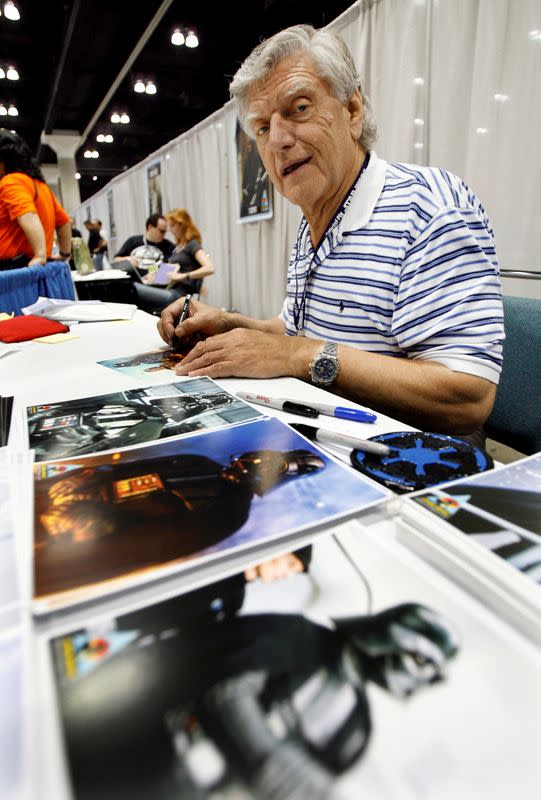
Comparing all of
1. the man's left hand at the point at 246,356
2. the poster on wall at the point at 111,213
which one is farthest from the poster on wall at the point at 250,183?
the poster on wall at the point at 111,213

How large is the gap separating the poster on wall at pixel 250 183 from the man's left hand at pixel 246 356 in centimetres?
386

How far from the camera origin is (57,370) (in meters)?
0.89

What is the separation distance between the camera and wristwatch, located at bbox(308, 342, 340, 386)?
2.58 feet

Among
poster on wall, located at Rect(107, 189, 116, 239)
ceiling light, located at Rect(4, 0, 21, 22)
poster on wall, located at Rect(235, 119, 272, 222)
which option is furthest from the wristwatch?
poster on wall, located at Rect(107, 189, 116, 239)

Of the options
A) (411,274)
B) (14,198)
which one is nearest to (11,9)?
(14,198)

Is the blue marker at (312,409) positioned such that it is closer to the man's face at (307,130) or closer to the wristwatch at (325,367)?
the wristwatch at (325,367)

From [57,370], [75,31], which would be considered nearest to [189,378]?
[57,370]

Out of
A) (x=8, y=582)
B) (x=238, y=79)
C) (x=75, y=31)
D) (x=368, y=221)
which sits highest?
(x=75, y=31)

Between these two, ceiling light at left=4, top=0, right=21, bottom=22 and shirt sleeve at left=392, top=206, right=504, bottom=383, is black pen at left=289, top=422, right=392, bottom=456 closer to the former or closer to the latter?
shirt sleeve at left=392, top=206, right=504, bottom=383

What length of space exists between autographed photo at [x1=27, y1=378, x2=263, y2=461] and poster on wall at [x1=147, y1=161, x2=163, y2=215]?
7.49 meters

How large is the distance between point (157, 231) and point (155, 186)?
3082 mm

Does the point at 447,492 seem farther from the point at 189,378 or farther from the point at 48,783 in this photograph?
the point at 189,378

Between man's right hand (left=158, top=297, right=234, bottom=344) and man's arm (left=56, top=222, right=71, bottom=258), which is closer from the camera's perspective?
man's right hand (left=158, top=297, right=234, bottom=344)

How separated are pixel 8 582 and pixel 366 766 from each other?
25 cm
